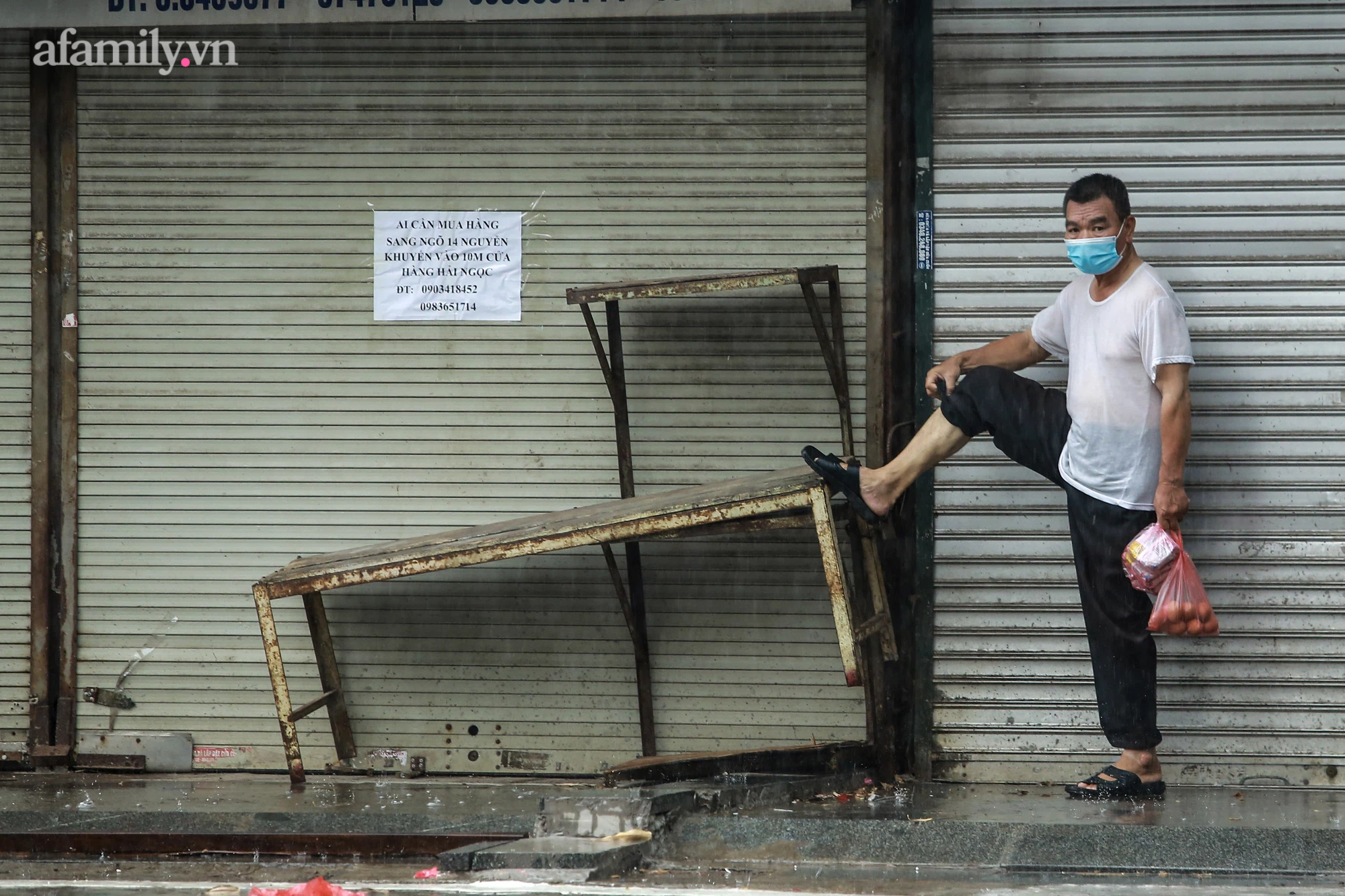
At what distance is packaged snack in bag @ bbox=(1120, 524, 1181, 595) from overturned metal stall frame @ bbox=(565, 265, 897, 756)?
3.29ft

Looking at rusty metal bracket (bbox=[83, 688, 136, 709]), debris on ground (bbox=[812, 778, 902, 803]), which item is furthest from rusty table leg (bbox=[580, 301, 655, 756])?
rusty metal bracket (bbox=[83, 688, 136, 709])

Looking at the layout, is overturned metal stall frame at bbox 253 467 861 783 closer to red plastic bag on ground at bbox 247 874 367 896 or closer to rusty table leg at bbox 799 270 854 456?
rusty table leg at bbox 799 270 854 456

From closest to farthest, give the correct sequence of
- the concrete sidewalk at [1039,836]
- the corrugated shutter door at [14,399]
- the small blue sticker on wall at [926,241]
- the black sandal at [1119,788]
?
the concrete sidewalk at [1039,836], the black sandal at [1119,788], the small blue sticker on wall at [926,241], the corrugated shutter door at [14,399]

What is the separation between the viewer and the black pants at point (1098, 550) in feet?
15.0

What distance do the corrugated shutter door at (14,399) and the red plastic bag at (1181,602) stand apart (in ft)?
15.7

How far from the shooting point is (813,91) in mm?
5285

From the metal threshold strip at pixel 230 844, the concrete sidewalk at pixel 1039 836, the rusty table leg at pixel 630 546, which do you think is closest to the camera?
the concrete sidewalk at pixel 1039 836

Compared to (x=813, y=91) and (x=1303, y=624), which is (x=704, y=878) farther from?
(x=813, y=91)

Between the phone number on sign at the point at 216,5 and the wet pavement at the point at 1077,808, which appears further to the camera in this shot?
the phone number on sign at the point at 216,5

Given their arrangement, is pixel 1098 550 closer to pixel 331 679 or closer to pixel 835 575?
pixel 835 575

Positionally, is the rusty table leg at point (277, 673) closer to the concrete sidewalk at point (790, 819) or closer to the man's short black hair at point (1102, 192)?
the concrete sidewalk at point (790, 819)

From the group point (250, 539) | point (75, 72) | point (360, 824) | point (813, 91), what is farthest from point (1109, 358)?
point (75, 72)

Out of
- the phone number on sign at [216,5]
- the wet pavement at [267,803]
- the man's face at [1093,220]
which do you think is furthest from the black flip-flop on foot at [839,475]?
the phone number on sign at [216,5]

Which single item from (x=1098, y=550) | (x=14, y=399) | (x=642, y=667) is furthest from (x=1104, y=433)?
(x=14, y=399)
